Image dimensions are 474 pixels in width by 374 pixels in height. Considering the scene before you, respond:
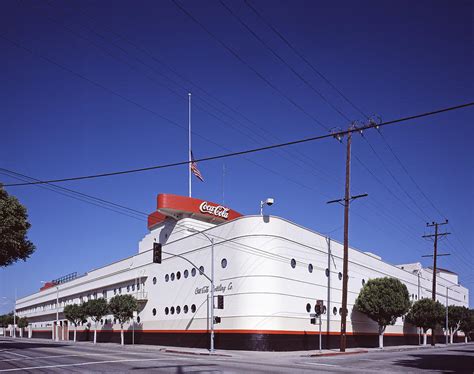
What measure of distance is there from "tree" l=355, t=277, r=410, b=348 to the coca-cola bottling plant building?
1583 millimetres

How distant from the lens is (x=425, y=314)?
57.5 meters

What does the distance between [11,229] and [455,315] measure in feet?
218

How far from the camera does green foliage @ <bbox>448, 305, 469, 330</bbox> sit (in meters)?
72.7

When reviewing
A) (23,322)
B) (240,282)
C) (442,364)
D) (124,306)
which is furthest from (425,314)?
(23,322)

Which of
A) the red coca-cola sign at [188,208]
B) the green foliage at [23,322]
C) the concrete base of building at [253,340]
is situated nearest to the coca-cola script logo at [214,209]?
the red coca-cola sign at [188,208]

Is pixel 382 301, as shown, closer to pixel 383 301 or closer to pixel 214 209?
pixel 383 301

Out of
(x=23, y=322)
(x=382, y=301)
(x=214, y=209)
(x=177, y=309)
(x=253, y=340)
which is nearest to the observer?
(x=253, y=340)

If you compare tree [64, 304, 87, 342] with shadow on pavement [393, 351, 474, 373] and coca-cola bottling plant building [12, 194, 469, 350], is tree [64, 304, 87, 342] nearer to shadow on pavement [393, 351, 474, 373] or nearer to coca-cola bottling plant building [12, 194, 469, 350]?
coca-cola bottling plant building [12, 194, 469, 350]

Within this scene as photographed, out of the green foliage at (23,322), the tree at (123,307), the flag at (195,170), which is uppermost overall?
the flag at (195,170)

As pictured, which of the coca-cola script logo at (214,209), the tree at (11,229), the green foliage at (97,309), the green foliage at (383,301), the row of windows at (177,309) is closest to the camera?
the tree at (11,229)

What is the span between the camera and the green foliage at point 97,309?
57.2 metres

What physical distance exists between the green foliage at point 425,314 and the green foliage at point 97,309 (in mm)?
37984

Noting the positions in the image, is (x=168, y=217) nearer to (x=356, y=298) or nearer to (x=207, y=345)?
(x=207, y=345)

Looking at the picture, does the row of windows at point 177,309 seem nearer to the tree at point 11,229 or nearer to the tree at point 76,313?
the tree at point 11,229
